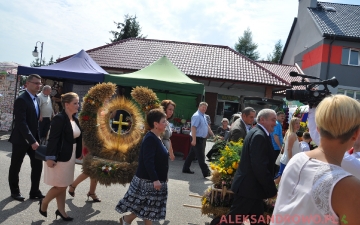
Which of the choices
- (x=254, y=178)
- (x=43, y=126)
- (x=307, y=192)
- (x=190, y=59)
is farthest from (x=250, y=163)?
(x=190, y=59)

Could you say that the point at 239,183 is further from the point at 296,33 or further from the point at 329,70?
the point at 296,33

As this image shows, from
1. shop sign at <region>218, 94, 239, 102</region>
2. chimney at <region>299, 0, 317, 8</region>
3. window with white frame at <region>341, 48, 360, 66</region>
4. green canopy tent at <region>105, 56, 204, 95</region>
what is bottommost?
green canopy tent at <region>105, 56, 204, 95</region>

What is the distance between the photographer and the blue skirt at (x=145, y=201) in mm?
3811

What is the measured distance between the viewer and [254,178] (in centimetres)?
348

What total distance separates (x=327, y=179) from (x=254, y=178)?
76.8 inches

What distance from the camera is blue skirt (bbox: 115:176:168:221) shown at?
381cm

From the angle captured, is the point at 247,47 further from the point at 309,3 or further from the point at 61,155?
the point at 61,155

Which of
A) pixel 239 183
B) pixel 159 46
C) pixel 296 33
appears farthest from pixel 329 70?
pixel 239 183

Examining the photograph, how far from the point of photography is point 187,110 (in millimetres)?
13531

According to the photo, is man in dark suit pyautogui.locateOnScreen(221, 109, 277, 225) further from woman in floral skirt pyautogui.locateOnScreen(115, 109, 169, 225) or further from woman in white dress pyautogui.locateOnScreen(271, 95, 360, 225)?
woman in white dress pyautogui.locateOnScreen(271, 95, 360, 225)

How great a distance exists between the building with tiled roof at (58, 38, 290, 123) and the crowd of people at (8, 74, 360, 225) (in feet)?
34.4

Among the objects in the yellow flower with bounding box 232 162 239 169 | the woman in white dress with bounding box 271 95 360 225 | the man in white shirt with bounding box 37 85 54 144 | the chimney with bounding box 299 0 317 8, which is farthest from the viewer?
the chimney with bounding box 299 0 317 8

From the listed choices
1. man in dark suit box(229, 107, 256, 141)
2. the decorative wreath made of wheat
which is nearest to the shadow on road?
the decorative wreath made of wheat

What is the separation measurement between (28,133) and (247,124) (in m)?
3.70
